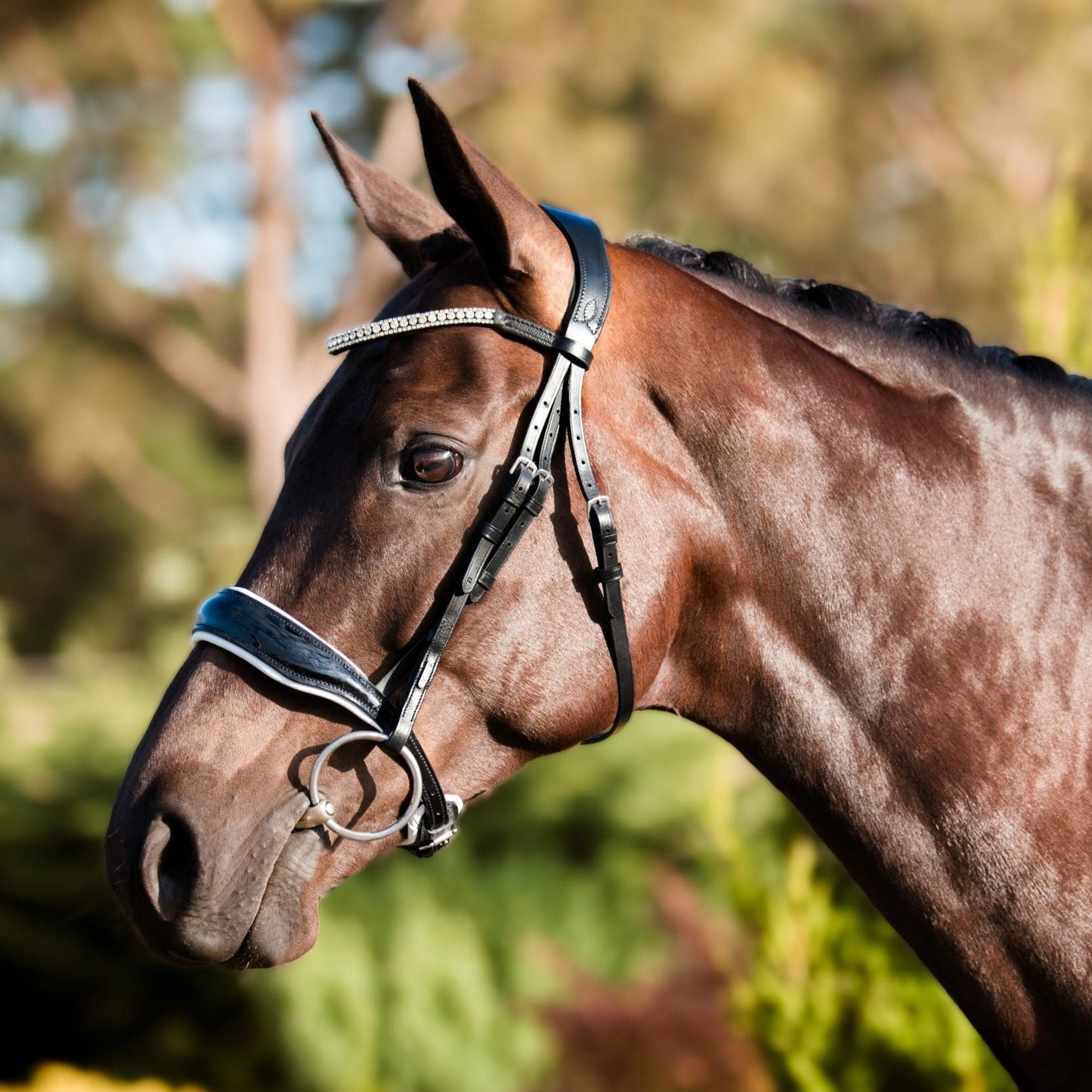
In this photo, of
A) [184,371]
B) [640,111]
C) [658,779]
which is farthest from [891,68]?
[658,779]

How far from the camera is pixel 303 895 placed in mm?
1916

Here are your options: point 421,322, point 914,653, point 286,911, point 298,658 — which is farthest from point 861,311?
point 286,911

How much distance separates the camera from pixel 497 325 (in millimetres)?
2025

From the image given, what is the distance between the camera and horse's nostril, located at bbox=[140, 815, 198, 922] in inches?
71.6

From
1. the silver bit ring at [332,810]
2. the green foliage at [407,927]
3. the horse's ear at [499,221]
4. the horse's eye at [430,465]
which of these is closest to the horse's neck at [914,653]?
the horse's ear at [499,221]

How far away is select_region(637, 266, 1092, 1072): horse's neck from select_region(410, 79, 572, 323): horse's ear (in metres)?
0.26

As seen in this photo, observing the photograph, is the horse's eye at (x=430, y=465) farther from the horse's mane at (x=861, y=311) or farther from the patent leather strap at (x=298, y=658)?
the horse's mane at (x=861, y=311)

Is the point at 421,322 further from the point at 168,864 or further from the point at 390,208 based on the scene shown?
the point at 168,864

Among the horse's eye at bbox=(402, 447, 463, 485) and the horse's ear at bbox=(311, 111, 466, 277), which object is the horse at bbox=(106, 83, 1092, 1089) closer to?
the horse's eye at bbox=(402, 447, 463, 485)

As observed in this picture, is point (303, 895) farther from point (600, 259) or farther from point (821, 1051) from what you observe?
point (821, 1051)

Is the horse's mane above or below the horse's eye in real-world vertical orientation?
above

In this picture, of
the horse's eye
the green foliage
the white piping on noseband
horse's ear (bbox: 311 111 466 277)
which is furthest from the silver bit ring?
the green foliage

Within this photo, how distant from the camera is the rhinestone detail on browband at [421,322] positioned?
79.7 inches

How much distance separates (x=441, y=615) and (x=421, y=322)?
505mm
